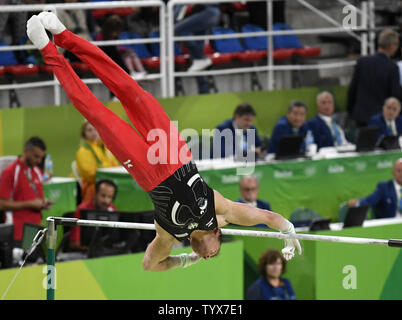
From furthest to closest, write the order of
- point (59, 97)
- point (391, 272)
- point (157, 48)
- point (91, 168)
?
point (157, 48)
point (59, 97)
point (91, 168)
point (391, 272)

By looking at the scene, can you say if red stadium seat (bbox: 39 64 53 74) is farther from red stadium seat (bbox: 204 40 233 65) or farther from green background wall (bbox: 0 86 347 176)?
red stadium seat (bbox: 204 40 233 65)

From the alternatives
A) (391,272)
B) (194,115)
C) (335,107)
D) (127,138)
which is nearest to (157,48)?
(194,115)

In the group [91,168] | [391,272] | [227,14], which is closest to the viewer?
[391,272]

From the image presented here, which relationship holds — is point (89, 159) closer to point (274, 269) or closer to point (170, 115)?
point (170, 115)

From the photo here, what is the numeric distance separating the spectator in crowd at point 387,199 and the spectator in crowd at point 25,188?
2.75 m

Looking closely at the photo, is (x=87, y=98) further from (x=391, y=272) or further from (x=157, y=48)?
(x=157, y=48)

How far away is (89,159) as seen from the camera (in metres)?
8.48

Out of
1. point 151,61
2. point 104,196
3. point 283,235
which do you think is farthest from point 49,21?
point 151,61

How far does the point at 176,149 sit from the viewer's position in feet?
18.8

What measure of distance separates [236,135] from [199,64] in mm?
2024

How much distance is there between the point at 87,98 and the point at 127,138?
37 cm

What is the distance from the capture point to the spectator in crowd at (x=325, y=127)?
31.9 feet

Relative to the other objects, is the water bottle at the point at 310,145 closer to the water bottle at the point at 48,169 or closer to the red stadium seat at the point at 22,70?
the water bottle at the point at 48,169

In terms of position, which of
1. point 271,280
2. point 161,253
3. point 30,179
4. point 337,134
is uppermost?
point 337,134
